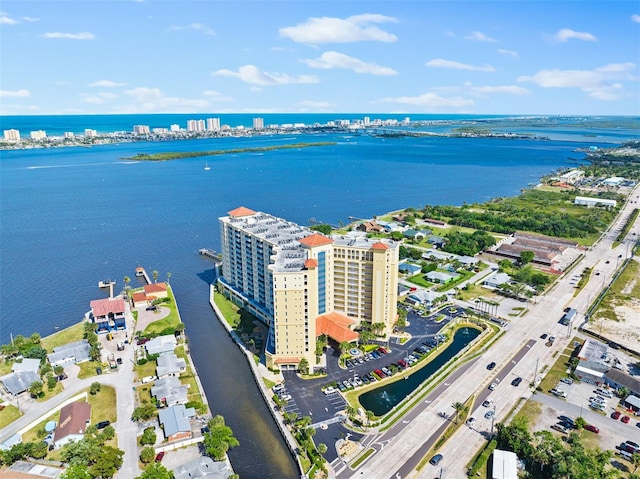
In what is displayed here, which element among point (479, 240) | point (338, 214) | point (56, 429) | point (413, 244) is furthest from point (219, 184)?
point (56, 429)

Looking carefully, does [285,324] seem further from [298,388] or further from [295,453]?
[295,453]

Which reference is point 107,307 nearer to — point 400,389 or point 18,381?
point 18,381

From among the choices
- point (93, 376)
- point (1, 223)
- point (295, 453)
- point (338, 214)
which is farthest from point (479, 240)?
point (1, 223)

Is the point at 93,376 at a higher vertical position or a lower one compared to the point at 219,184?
lower

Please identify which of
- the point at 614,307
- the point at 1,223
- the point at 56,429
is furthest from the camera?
the point at 1,223

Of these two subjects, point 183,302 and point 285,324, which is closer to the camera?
point 285,324

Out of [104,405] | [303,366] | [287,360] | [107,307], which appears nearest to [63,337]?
[107,307]

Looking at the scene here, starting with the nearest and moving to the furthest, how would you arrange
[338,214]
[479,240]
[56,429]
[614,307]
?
[56,429] → [614,307] → [479,240] → [338,214]
